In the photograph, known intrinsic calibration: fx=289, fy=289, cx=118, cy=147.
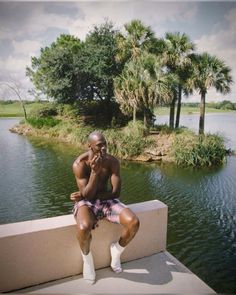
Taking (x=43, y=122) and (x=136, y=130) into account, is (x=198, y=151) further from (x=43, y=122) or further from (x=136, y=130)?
(x=43, y=122)

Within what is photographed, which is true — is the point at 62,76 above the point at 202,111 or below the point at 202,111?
above

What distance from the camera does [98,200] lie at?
2.48m

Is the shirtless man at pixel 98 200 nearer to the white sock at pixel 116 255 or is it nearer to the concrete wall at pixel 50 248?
the white sock at pixel 116 255

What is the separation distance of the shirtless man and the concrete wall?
0.12 m

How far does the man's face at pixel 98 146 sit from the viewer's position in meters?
2.42

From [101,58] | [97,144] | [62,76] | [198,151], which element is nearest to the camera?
[97,144]

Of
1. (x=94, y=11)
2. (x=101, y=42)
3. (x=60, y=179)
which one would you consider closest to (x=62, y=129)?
(x=101, y=42)

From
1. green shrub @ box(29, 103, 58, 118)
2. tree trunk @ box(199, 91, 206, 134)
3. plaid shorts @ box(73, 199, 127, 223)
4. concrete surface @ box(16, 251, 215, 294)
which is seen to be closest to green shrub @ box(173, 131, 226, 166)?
tree trunk @ box(199, 91, 206, 134)

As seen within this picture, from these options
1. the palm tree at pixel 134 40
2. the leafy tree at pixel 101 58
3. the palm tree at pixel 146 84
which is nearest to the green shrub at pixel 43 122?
the leafy tree at pixel 101 58

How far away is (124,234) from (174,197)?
14.7 ft

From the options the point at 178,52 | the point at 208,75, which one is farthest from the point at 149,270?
the point at 178,52

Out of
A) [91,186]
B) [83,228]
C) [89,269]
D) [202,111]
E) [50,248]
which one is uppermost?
[202,111]

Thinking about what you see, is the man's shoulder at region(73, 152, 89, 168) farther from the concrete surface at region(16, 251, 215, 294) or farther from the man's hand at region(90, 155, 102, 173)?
the concrete surface at region(16, 251, 215, 294)

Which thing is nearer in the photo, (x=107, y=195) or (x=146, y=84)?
(x=107, y=195)
